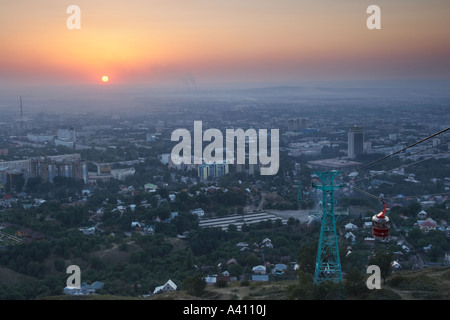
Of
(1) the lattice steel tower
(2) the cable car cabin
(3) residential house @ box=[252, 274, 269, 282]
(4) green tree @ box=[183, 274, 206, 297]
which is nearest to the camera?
(2) the cable car cabin

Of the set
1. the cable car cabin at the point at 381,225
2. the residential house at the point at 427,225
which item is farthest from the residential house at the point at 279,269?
the cable car cabin at the point at 381,225

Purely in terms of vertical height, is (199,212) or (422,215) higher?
(422,215)

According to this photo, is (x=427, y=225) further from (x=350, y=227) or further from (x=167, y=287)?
(x=167, y=287)

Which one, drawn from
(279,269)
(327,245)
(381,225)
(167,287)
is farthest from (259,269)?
(381,225)

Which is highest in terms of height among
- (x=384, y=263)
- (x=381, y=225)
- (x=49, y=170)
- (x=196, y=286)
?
(x=381, y=225)

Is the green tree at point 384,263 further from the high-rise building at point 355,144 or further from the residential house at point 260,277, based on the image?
the high-rise building at point 355,144

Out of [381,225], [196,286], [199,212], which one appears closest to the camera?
[381,225]

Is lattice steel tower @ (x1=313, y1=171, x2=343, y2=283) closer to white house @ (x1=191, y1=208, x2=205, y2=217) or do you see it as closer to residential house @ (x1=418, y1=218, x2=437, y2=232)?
residential house @ (x1=418, y1=218, x2=437, y2=232)

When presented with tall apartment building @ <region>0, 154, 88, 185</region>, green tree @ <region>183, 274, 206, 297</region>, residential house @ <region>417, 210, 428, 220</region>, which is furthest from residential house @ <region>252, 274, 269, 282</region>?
tall apartment building @ <region>0, 154, 88, 185</region>
